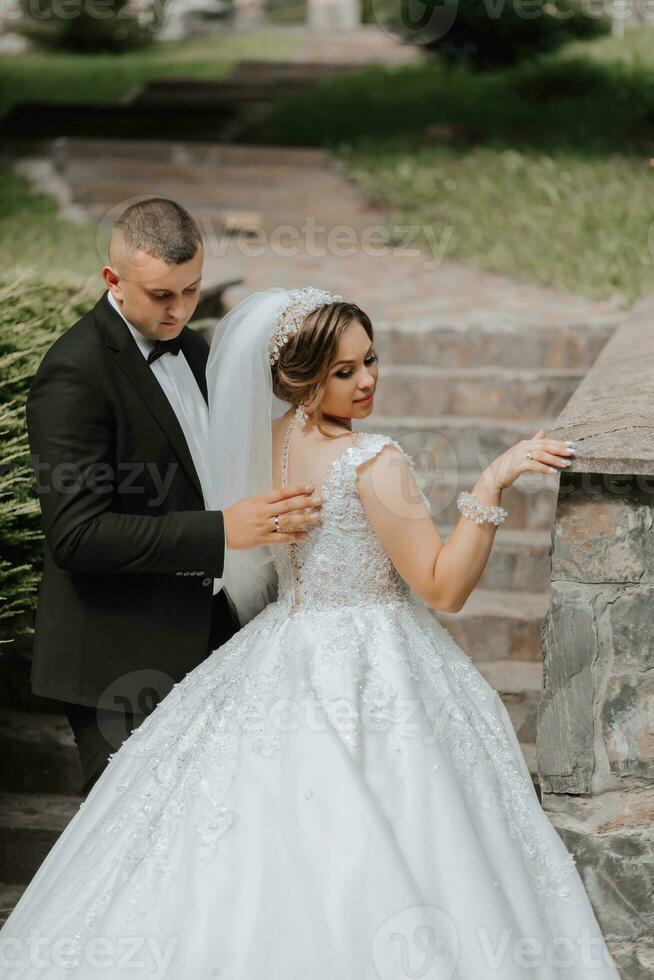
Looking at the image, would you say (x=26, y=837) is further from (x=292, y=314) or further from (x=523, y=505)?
(x=523, y=505)

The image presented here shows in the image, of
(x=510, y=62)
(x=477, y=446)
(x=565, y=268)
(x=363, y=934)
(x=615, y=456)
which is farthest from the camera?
(x=510, y=62)

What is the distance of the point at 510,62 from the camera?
14867 mm

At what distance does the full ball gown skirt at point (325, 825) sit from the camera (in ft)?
8.80

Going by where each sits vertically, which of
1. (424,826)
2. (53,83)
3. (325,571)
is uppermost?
(53,83)

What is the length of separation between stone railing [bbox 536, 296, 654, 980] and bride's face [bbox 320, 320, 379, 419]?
0.50 meters

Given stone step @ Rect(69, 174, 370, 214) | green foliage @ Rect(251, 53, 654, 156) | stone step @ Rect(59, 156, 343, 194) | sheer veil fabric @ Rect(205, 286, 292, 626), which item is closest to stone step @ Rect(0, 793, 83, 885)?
sheer veil fabric @ Rect(205, 286, 292, 626)

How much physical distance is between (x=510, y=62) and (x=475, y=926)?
13727 millimetres

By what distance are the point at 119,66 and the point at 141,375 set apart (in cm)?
1656

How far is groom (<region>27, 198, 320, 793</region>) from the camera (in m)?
2.96

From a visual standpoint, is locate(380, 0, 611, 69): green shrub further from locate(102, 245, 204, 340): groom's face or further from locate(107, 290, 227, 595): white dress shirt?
locate(102, 245, 204, 340): groom's face

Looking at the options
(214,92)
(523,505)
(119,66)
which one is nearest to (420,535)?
(523,505)

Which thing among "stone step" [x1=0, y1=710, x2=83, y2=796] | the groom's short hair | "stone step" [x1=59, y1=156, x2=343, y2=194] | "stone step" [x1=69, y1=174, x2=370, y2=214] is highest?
"stone step" [x1=59, y1=156, x2=343, y2=194]

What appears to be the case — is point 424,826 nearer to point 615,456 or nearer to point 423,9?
point 615,456

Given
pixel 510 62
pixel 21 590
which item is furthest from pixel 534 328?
pixel 510 62
